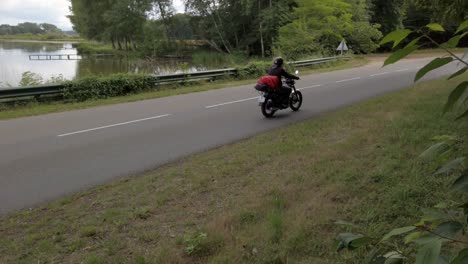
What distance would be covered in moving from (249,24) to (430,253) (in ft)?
188

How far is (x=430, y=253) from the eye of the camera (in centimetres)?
86

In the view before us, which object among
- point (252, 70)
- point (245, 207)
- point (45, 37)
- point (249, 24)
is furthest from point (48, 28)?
point (245, 207)

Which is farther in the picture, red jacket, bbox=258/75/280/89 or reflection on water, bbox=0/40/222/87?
reflection on water, bbox=0/40/222/87

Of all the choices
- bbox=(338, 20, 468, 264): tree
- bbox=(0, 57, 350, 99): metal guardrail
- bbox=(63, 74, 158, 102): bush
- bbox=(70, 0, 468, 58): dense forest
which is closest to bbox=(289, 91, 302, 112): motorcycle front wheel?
bbox=(63, 74, 158, 102): bush

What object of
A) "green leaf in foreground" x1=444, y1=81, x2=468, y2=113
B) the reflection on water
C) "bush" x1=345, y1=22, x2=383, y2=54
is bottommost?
"green leaf in foreground" x1=444, y1=81, x2=468, y2=113

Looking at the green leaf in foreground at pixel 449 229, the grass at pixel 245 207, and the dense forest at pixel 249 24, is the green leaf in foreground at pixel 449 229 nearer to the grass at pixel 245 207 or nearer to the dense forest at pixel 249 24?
the grass at pixel 245 207

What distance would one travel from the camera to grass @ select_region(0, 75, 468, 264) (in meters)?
3.59

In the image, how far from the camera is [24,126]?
10.3m

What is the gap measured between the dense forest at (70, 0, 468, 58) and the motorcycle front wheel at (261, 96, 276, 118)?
22.2 metres

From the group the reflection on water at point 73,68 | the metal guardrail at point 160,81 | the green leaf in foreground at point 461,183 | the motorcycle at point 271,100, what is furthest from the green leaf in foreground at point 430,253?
the reflection on water at point 73,68

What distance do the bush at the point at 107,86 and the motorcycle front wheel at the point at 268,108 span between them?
24.5 ft

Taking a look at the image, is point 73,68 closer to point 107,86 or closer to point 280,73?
point 107,86

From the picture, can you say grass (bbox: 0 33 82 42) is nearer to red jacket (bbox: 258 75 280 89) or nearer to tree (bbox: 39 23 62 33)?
tree (bbox: 39 23 62 33)

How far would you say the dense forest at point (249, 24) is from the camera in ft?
116
